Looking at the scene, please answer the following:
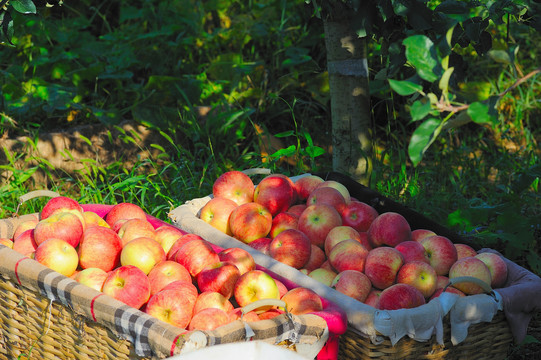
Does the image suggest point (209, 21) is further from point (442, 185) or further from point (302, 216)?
point (302, 216)

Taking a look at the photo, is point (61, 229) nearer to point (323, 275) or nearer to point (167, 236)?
point (167, 236)

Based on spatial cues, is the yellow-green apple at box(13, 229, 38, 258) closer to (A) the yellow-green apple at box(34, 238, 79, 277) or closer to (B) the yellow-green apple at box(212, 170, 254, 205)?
(A) the yellow-green apple at box(34, 238, 79, 277)

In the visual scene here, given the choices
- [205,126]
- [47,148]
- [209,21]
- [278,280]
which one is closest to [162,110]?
[205,126]

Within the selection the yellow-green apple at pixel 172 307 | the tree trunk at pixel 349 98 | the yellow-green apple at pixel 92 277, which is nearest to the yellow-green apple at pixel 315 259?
the yellow-green apple at pixel 172 307

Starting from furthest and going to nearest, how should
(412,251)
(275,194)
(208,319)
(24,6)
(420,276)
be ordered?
1. (275,194)
2. (412,251)
3. (420,276)
4. (24,6)
5. (208,319)

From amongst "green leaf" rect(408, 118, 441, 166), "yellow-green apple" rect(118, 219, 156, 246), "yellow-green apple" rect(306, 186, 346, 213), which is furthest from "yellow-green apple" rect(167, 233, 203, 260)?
"green leaf" rect(408, 118, 441, 166)

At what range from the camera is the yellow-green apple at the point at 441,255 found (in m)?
2.30

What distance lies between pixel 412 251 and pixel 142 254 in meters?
0.98

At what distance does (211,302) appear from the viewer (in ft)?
6.36

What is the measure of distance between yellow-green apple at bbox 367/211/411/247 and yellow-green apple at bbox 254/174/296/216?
0.44 metres

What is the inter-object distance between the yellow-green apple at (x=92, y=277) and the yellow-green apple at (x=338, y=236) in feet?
2.85

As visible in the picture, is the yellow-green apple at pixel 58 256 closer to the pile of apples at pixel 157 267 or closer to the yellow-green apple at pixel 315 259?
the pile of apples at pixel 157 267

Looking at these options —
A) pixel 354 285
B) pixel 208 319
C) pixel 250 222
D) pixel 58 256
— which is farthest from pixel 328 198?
pixel 58 256

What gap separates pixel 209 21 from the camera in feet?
17.5
